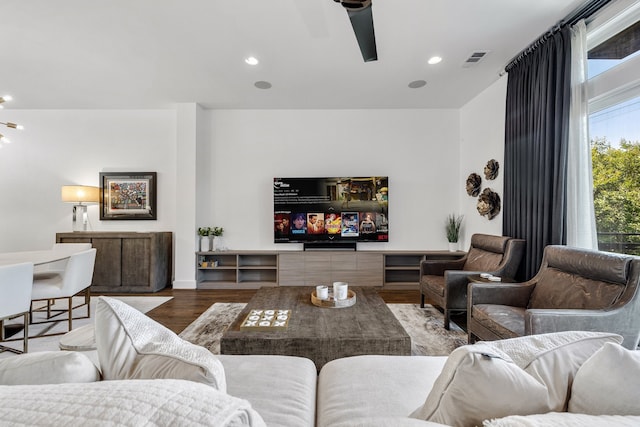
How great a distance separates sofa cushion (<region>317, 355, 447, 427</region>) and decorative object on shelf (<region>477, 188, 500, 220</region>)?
10.2 ft

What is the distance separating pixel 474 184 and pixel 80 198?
5982mm

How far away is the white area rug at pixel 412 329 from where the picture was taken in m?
2.54

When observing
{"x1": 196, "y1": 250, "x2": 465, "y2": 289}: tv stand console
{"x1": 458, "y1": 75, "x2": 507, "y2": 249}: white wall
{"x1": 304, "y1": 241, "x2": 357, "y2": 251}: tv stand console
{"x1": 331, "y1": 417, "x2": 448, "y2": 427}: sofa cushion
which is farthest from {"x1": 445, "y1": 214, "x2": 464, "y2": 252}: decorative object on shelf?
{"x1": 331, "y1": 417, "x2": 448, "y2": 427}: sofa cushion

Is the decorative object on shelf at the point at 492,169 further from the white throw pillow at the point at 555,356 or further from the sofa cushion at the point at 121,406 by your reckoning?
the sofa cushion at the point at 121,406

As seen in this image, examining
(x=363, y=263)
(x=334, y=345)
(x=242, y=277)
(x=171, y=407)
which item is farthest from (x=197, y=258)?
(x=171, y=407)

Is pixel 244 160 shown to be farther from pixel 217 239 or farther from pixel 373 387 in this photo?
pixel 373 387

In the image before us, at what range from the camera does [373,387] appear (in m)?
1.05

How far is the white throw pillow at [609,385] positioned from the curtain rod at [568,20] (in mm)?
3035

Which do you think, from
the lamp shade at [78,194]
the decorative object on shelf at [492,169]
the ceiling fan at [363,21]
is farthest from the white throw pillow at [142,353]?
the lamp shade at [78,194]

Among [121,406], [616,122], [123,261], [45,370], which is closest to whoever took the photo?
[121,406]

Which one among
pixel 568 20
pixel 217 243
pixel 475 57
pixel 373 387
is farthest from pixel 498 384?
pixel 217 243

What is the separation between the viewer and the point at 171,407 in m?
0.42

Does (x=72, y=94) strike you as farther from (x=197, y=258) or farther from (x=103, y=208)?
(x=197, y=258)

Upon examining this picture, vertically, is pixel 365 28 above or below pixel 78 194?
above
